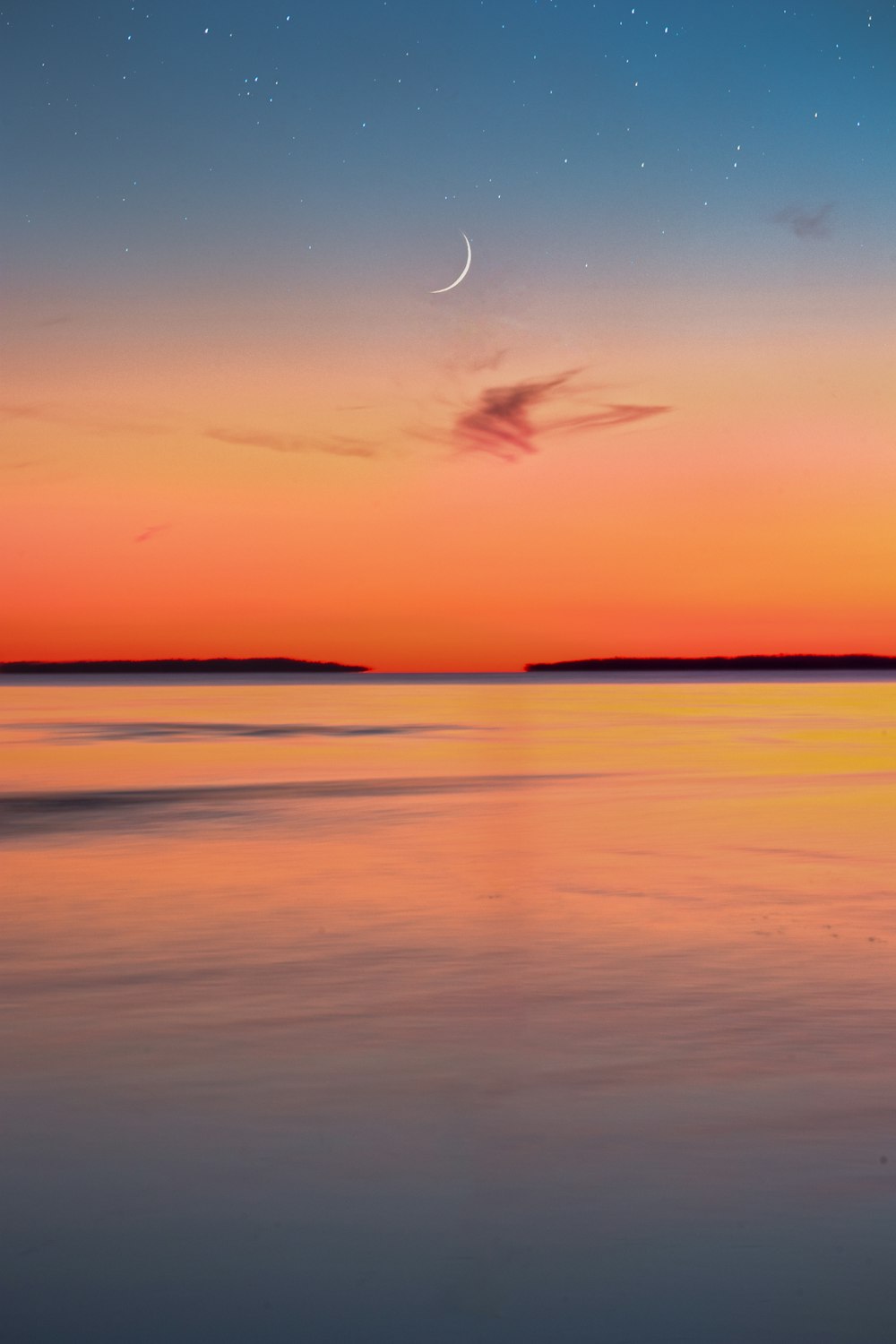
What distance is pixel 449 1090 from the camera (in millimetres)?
7688

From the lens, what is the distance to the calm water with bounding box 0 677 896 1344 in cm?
516

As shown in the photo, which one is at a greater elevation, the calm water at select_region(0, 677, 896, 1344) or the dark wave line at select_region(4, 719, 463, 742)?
A: the calm water at select_region(0, 677, 896, 1344)

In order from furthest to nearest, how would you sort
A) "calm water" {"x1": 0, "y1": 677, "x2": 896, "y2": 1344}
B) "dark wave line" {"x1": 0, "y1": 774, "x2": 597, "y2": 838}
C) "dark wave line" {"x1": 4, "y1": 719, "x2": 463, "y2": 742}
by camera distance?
"dark wave line" {"x1": 4, "y1": 719, "x2": 463, "y2": 742} → "dark wave line" {"x1": 0, "y1": 774, "x2": 597, "y2": 838} → "calm water" {"x1": 0, "y1": 677, "x2": 896, "y2": 1344}

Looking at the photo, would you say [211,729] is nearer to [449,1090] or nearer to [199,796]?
[199,796]

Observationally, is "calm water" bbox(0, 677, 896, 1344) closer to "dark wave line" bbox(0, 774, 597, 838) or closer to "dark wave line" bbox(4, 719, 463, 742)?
"dark wave line" bbox(0, 774, 597, 838)

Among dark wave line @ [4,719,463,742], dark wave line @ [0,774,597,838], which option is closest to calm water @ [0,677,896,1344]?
dark wave line @ [0,774,597,838]

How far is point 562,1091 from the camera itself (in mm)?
7633

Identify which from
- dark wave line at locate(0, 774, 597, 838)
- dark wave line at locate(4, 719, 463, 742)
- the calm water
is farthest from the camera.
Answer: dark wave line at locate(4, 719, 463, 742)

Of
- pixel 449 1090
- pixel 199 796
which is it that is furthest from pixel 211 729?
pixel 449 1090

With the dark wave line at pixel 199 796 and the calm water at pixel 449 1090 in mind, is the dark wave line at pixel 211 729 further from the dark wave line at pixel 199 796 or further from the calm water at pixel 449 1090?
the calm water at pixel 449 1090

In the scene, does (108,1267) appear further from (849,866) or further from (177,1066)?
(849,866)

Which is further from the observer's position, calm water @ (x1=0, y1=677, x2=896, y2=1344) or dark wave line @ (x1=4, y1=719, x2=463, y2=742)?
dark wave line @ (x1=4, y1=719, x2=463, y2=742)

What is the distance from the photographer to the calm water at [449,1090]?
5164mm

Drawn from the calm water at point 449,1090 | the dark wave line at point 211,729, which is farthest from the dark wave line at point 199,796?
the dark wave line at point 211,729
